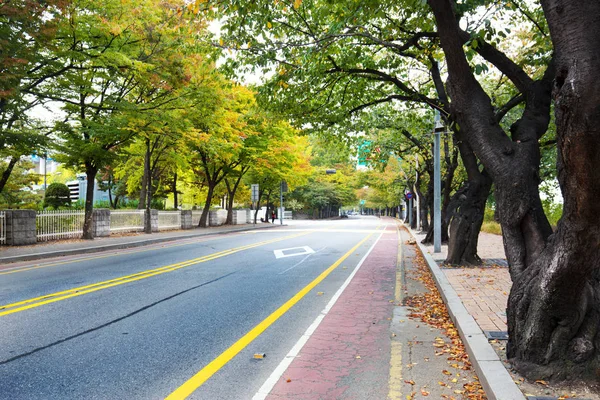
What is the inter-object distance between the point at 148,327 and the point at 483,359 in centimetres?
406

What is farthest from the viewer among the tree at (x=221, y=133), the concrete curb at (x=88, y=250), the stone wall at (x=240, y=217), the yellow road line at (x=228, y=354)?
the stone wall at (x=240, y=217)

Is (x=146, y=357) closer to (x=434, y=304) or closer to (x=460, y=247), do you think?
(x=434, y=304)

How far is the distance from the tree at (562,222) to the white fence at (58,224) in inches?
707

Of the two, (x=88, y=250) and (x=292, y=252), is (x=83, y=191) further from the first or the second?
(x=292, y=252)

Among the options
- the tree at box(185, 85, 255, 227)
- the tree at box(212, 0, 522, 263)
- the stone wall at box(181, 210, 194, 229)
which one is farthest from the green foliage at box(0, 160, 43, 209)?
the tree at box(212, 0, 522, 263)

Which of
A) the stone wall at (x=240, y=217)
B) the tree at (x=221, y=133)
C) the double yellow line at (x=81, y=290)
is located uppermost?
the tree at (x=221, y=133)

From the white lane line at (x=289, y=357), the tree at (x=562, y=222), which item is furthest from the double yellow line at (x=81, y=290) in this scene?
the tree at (x=562, y=222)

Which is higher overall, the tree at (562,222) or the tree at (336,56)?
the tree at (336,56)

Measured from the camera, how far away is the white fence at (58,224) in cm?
1798

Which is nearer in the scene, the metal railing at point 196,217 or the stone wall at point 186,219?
the stone wall at point 186,219

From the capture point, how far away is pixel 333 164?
248 ft

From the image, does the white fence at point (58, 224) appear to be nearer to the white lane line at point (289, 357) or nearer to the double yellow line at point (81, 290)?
the double yellow line at point (81, 290)

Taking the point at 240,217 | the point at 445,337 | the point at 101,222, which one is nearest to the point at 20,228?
the point at 101,222

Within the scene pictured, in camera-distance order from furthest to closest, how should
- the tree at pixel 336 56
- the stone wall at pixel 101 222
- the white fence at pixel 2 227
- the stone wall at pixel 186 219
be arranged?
1. the stone wall at pixel 186 219
2. the stone wall at pixel 101 222
3. the white fence at pixel 2 227
4. the tree at pixel 336 56
